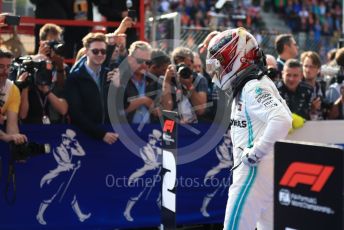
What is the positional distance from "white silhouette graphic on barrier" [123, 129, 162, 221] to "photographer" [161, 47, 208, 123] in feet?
1.31

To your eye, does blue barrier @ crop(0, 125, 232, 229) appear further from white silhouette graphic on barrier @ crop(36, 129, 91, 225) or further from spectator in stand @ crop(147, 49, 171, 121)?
spectator in stand @ crop(147, 49, 171, 121)

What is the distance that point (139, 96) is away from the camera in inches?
342

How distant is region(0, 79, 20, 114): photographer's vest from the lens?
7.74m

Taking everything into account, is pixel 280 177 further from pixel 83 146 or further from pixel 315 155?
pixel 83 146

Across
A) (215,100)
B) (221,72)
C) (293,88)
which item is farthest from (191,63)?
(221,72)

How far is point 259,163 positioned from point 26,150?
115 inches

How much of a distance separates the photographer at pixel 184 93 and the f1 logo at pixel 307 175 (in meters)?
5.31

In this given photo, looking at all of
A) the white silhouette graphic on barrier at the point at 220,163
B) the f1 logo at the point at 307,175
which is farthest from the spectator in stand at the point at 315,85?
the f1 logo at the point at 307,175

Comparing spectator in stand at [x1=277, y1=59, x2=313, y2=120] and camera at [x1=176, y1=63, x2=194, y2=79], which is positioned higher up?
camera at [x1=176, y1=63, x2=194, y2=79]

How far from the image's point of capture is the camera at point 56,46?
8414 millimetres

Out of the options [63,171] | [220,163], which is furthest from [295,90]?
[63,171]

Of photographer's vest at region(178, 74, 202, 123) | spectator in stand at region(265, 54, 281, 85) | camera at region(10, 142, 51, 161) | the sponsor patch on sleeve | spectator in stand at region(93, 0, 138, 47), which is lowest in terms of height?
camera at region(10, 142, 51, 161)

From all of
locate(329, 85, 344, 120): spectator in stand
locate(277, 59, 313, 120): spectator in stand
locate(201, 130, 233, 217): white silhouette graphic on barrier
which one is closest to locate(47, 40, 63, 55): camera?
locate(201, 130, 233, 217): white silhouette graphic on barrier

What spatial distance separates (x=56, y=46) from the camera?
845cm
